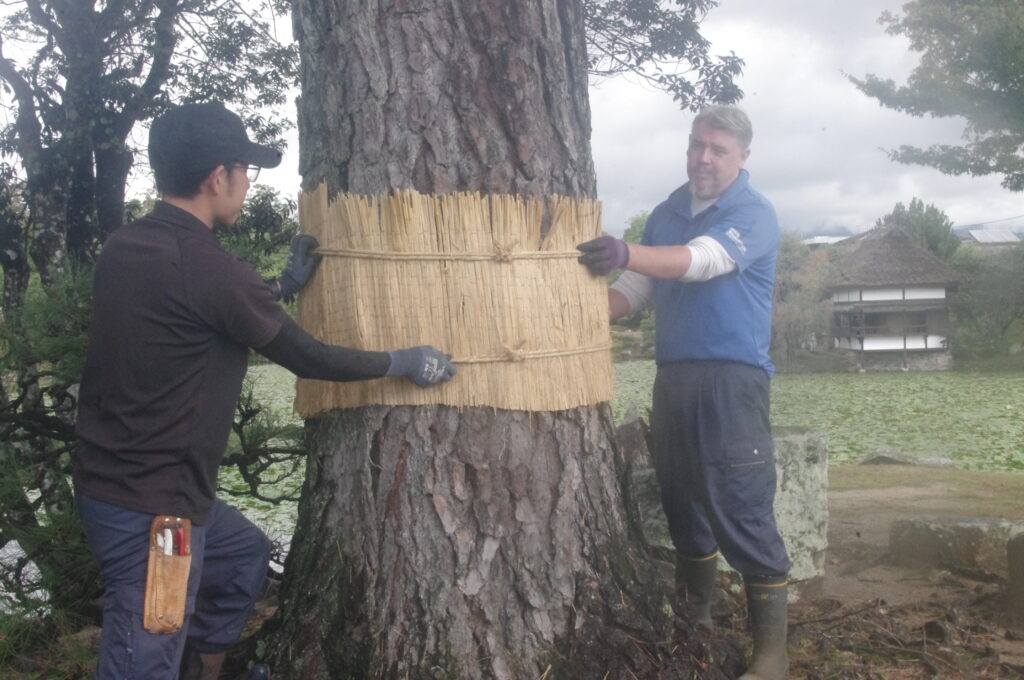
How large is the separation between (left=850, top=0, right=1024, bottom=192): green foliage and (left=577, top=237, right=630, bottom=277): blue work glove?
528 inches

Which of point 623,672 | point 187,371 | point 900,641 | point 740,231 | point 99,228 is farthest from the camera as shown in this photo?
point 99,228

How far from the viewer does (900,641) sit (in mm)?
3062

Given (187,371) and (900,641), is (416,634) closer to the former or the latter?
(187,371)

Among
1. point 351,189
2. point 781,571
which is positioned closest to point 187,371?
point 351,189

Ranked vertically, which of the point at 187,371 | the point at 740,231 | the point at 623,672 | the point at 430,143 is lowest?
the point at 623,672

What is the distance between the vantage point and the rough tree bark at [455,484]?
237cm

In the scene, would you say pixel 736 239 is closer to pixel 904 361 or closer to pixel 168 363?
pixel 168 363

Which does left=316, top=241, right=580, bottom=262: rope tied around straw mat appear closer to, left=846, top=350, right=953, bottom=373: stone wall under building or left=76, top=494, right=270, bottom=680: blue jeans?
left=76, top=494, right=270, bottom=680: blue jeans

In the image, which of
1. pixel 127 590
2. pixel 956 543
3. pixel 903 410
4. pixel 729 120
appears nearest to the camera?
pixel 127 590

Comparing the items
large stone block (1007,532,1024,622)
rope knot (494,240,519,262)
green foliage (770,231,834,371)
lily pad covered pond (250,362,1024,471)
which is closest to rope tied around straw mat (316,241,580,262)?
rope knot (494,240,519,262)

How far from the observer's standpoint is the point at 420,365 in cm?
230

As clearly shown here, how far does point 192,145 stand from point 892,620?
116 inches

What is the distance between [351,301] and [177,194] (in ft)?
1.77

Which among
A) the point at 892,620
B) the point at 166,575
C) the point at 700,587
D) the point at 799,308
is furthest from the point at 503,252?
the point at 799,308
